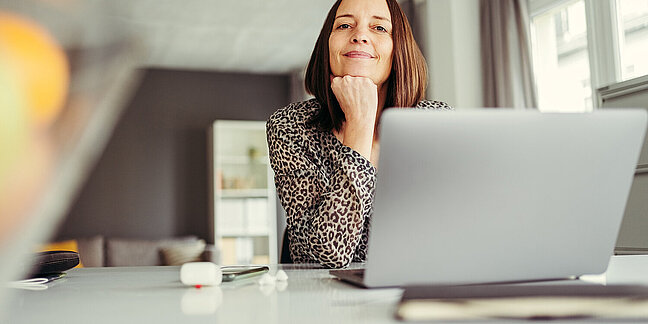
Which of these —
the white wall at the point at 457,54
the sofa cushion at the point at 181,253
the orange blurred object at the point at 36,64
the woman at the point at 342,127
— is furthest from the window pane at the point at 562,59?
the orange blurred object at the point at 36,64

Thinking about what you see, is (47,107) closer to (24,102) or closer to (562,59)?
(24,102)

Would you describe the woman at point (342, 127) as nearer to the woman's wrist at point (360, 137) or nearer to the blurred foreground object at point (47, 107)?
the woman's wrist at point (360, 137)

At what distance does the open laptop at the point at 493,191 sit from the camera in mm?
628

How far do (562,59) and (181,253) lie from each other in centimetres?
380

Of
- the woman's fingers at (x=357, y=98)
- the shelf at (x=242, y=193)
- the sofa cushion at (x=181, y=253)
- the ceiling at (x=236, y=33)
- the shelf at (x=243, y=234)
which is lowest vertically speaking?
the sofa cushion at (x=181, y=253)

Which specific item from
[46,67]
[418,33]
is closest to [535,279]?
[46,67]

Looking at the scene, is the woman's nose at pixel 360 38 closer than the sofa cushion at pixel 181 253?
Yes

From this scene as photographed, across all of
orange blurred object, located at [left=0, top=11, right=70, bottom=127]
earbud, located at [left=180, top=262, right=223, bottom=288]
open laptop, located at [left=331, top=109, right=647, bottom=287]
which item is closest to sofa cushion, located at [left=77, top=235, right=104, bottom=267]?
earbud, located at [left=180, top=262, right=223, bottom=288]

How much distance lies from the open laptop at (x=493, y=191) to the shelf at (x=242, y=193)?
543 centimetres

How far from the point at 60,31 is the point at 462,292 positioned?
0.52 m

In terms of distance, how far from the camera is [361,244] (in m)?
1.42

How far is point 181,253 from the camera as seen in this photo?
18.3 feet

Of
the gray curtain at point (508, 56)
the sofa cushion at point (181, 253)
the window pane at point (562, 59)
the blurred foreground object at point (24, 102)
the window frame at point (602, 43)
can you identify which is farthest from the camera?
the sofa cushion at point (181, 253)

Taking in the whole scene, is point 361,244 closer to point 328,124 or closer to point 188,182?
point 328,124
